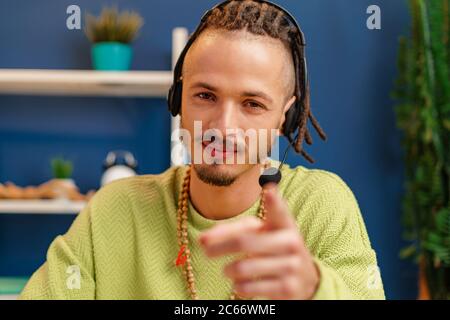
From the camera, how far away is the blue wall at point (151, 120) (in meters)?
2.03

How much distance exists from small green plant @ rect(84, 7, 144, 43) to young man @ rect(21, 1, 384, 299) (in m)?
1.18

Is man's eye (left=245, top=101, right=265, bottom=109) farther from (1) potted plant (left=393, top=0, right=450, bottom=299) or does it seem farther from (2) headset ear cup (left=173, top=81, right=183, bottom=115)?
(1) potted plant (left=393, top=0, right=450, bottom=299)

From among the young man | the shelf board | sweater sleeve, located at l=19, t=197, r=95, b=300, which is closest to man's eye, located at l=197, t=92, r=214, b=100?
the young man

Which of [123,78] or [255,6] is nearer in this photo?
[255,6]

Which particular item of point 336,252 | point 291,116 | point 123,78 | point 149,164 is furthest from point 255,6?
point 149,164

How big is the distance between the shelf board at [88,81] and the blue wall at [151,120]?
0.05 meters

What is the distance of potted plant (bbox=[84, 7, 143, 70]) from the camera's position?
1.98 metres

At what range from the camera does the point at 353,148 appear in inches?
82.7

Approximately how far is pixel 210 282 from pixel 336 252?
0.14 meters

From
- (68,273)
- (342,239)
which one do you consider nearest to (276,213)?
(342,239)

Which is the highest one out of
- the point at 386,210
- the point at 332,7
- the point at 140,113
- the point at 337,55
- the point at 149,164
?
the point at 332,7

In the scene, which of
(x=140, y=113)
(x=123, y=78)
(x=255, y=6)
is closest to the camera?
(x=255, y=6)

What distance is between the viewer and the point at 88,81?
1939 millimetres

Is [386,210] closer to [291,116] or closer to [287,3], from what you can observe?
[287,3]
